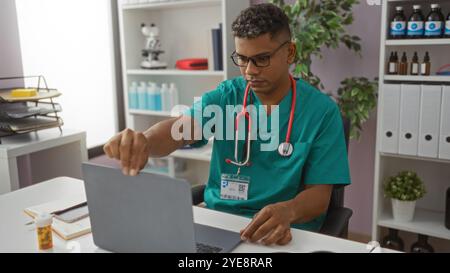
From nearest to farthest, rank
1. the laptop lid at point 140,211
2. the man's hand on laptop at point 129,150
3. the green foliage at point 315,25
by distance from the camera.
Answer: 1. the laptop lid at point 140,211
2. the man's hand on laptop at point 129,150
3. the green foliage at point 315,25

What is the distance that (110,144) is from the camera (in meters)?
1.01

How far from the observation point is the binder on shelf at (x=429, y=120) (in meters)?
1.90

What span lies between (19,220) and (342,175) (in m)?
0.95

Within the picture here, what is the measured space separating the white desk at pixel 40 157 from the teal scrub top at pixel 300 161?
984mm

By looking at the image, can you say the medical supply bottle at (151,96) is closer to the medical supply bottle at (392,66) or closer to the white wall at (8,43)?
the white wall at (8,43)

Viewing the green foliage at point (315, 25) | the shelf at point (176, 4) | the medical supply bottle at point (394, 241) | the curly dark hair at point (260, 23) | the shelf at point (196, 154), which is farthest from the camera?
the shelf at point (196, 154)

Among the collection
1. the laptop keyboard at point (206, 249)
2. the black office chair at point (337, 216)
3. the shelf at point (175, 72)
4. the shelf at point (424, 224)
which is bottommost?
the shelf at point (424, 224)

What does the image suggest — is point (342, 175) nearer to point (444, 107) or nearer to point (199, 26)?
point (444, 107)

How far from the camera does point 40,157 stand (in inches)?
97.7

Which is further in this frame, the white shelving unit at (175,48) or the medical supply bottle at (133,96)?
the medical supply bottle at (133,96)

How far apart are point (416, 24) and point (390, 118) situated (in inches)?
16.9

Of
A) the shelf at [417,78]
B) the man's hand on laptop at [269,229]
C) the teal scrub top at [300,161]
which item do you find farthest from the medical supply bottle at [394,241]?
the man's hand on laptop at [269,229]
